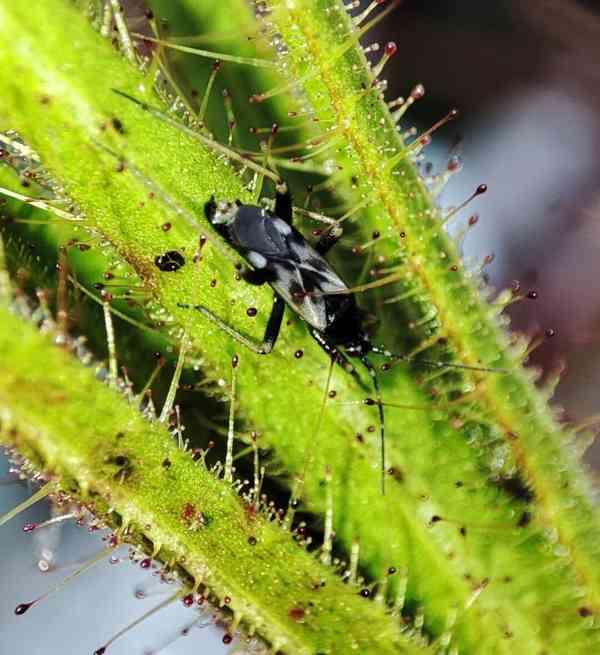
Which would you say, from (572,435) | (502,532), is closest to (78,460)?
(502,532)

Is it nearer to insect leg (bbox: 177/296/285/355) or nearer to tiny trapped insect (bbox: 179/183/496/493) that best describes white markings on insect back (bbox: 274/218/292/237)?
tiny trapped insect (bbox: 179/183/496/493)

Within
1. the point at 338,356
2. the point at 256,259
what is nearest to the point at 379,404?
the point at 338,356

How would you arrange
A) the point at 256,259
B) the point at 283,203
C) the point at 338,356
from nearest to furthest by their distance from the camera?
the point at 338,356, the point at 256,259, the point at 283,203

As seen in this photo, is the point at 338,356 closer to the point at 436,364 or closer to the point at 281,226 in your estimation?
the point at 436,364

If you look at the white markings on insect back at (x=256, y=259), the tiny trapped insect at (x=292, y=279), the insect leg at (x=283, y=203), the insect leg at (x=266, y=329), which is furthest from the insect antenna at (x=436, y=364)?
the insect leg at (x=283, y=203)

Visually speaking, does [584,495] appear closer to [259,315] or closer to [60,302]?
[259,315]

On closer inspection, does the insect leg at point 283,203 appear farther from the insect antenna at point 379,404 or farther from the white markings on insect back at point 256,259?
the insect antenna at point 379,404

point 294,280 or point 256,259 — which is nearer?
point 256,259
